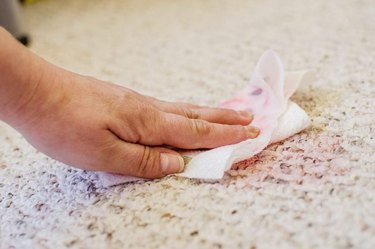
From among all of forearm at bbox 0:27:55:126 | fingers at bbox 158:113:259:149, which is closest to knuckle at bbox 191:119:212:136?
fingers at bbox 158:113:259:149

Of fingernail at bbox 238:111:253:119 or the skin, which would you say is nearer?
the skin

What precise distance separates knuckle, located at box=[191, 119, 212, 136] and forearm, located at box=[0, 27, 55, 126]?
19 centimetres

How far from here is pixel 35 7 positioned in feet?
5.07

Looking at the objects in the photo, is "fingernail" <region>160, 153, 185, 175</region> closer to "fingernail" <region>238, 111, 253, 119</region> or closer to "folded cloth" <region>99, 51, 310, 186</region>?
"folded cloth" <region>99, 51, 310, 186</region>

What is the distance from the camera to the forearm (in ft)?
1.50

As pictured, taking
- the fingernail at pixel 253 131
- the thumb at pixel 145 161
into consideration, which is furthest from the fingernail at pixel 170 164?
the fingernail at pixel 253 131

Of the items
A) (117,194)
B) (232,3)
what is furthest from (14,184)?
(232,3)

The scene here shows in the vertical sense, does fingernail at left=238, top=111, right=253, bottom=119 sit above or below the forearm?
below

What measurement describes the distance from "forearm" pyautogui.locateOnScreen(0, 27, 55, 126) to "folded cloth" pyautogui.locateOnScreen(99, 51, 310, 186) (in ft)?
0.41

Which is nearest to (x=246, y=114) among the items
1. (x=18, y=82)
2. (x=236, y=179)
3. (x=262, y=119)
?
(x=262, y=119)

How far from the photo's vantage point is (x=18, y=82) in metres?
0.46

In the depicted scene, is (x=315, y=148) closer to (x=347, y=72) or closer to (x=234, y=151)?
(x=234, y=151)

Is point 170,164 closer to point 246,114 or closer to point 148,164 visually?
point 148,164

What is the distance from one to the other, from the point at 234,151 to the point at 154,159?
10cm
